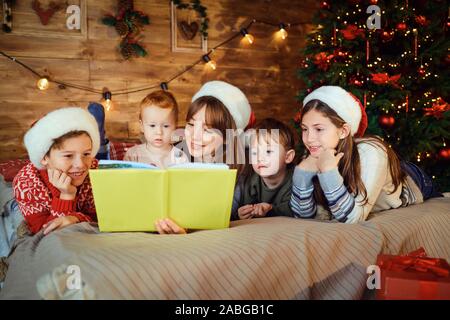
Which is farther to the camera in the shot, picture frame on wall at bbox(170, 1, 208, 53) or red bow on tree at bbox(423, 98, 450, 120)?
picture frame on wall at bbox(170, 1, 208, 53)

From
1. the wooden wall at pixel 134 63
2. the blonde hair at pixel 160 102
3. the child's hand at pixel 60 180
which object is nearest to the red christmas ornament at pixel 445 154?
the wooden wall at pixel 134 63

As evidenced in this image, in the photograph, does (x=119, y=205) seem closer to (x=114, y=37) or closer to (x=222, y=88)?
(x=222, y=88)

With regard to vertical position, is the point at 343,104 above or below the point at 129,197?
above

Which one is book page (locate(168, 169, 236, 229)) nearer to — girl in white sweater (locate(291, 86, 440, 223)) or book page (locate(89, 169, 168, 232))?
book page (locate(89, 169, 168, 232))

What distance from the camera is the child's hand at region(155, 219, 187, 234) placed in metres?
1.33

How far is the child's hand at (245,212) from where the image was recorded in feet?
5.88

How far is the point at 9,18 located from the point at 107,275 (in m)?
3.00

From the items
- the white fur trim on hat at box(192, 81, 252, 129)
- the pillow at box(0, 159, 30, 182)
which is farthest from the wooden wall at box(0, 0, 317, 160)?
the white fur trim on hat at box(192, 81, 252, 129)

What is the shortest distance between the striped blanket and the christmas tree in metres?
1.94

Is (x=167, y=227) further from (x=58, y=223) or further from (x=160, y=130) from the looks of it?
(x=160, y=130)

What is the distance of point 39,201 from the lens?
1598mm

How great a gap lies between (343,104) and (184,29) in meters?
2.52

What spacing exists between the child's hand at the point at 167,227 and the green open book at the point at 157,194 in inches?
0.6

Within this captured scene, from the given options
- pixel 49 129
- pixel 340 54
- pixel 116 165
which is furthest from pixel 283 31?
pixel 116 165
